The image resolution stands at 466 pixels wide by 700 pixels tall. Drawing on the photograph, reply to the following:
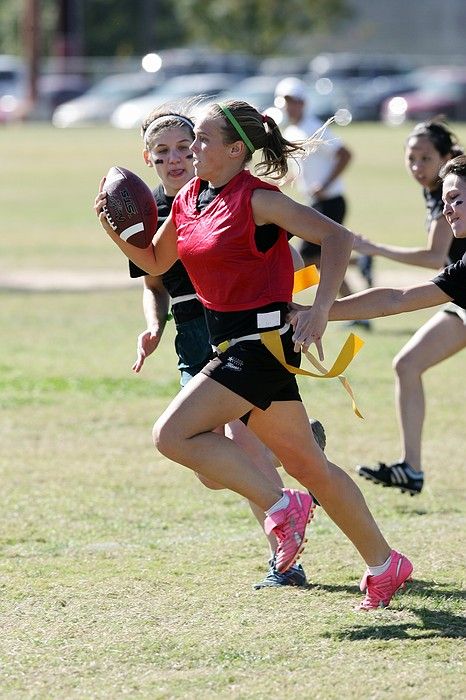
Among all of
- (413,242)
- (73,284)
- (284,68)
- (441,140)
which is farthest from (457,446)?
(284,68)

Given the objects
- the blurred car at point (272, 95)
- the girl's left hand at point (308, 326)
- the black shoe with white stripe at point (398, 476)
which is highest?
the blurred car at point (272, 95)

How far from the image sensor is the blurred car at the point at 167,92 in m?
46.4

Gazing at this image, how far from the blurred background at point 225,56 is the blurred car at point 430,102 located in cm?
5

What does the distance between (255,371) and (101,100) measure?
46.4 metres

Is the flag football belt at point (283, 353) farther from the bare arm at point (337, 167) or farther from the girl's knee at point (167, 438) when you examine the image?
the bare arm at point (337, 167)

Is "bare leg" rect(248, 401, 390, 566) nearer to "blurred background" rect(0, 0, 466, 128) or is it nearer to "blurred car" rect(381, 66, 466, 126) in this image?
"blurred background" rect(0, 0, 466, 128)

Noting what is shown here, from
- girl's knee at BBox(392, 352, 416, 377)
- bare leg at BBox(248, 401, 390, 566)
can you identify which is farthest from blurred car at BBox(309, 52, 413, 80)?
bare leg at BBox(248, 401, 390, 566)

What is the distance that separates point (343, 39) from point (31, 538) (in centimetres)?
7156

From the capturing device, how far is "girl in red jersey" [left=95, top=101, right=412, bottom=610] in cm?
466

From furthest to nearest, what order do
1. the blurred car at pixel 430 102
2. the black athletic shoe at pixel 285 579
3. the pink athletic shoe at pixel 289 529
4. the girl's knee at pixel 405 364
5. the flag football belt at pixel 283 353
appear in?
1. the blurred car at pixel 430 102
2. the girl's knee at pixel 405 364
3. the black athletic shoe at pixel 285 579
4. the pink athletic shoe at pixel 289 529
5. the flag football belt at pixel 283 353

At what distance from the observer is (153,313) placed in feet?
18.8

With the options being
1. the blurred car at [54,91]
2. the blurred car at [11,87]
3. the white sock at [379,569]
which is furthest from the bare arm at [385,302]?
the blurred car at [11,87]

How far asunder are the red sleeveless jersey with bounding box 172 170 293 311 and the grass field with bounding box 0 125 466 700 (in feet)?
3.95

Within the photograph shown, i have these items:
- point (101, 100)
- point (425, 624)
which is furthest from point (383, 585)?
point (101, 100)
